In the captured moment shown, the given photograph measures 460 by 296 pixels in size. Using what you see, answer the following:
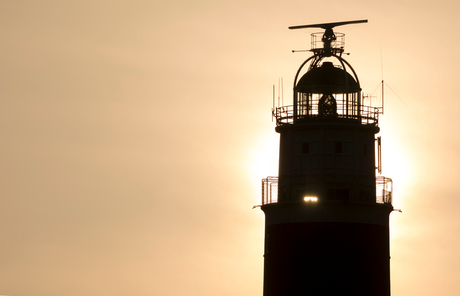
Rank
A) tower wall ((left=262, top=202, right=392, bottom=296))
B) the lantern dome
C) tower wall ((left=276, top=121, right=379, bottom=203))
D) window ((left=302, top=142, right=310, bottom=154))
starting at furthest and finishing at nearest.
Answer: the lantern dome → window ((left=302, top=142, right=310, bottom=154)) → tower wall ((left=276, top=121, right=379, bottom=203)) → tower wall ((left=262, top=202, right=392, bottom=296))

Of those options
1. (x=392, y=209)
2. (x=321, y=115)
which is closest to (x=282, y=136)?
(x=321, y=115)

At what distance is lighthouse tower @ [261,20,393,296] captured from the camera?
88438 mm

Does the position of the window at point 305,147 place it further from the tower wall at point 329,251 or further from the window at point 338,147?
the tower wall at point 329,251

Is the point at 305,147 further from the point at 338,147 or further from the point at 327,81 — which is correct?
the point at 327,81

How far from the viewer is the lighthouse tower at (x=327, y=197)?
88.4 m

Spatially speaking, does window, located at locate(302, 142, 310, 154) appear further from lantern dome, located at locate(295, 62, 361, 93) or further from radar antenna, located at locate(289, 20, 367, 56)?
radar antenna, located at locate(289, 20, 367, 56)

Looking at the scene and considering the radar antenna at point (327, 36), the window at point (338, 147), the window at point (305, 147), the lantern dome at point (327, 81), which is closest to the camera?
the window at point (338, 147)

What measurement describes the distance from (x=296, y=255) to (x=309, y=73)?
12217 mm

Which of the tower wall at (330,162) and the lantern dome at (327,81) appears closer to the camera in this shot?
the tower wall at (330,162)

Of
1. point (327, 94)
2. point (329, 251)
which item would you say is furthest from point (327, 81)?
point (329, 251)

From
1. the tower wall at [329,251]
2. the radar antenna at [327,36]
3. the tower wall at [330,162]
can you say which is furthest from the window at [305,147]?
the radar antenna at [327,36]

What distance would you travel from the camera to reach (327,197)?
89.8 meters

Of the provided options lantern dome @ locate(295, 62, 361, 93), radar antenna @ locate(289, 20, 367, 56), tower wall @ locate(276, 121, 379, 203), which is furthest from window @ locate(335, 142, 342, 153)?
radar antenna @ locate(289, 20, 367, 56)

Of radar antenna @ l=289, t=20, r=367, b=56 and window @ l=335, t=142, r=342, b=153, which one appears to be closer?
window @ l=335, t=142, r=342, b=153
